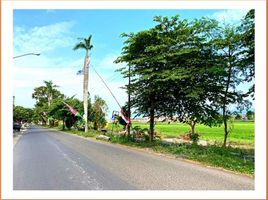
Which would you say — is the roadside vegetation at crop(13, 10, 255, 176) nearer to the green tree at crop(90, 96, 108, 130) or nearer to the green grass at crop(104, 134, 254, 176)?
the green grass at crop(104, 134, 254, 176)

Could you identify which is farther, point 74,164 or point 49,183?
point 74,164

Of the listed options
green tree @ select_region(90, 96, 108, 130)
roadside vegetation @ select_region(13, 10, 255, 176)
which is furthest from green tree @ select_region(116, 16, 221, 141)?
green tree @ select_region(90, 96, 108, 130)

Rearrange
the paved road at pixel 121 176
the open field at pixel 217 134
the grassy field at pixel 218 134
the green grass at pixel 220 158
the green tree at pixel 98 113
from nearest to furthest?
the paved road at pixel 121 176 < the green grass at pixel 220 158 < the open field at pixel 217 134 < the grassy field at pixel 218 134 < the green tree at pixel 98 113

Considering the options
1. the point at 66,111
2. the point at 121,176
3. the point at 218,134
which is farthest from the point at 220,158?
the point at 66,111

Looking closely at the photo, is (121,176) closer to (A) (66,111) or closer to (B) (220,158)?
(B) (220,158)

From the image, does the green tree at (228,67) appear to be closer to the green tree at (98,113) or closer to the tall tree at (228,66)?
the tall tree at (228,66)

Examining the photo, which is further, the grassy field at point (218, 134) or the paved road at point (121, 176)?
the grassy field at point (218, 134)

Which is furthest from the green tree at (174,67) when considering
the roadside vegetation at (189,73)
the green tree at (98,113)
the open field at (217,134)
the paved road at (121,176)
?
the green tree at (98,113)

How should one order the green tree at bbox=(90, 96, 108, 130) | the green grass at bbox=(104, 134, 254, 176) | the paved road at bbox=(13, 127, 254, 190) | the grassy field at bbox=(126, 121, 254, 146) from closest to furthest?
1. the paved road at bbox=(13, 127, 254, 190)
2. the green grass at bbox=(104, 134, 254, 176)
3. the grassy field at bbox=(126, 121, 254, 146)
4. the green tree at bbox=(90, 96, 108, 130)

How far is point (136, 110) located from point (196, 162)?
32.0ft
